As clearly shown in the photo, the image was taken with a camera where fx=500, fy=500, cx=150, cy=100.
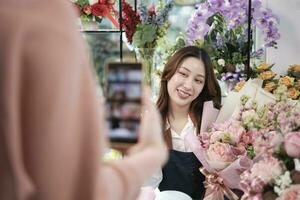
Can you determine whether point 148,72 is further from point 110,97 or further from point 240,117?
point 110,97

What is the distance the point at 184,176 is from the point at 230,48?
658mm

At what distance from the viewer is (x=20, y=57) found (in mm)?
587

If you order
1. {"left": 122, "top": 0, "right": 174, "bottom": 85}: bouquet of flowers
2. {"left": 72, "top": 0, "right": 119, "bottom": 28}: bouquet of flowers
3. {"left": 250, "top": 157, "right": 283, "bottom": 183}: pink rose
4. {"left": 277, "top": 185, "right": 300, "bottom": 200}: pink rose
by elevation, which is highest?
{"left": 72, "top": 0, "right": 119, "bottom": 28}: bouquet of flowers

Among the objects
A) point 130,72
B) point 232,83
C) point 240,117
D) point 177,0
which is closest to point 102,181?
point 130,72

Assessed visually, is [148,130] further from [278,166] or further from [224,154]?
[224,154]

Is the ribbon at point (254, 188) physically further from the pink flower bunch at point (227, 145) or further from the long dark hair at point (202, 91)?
the long dark hair at point (202, 91)

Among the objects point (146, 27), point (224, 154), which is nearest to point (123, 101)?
point (224, 154)

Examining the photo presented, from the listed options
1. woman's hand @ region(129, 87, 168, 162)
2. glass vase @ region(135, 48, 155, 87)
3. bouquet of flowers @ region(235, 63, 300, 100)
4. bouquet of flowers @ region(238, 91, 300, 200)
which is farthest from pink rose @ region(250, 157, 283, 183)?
glass vase @ region(135, 48, 155, 87)

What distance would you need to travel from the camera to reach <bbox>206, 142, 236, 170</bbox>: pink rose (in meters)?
1.78

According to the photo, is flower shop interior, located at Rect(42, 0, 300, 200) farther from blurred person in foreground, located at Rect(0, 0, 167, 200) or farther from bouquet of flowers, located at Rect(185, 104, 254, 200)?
blurred person in foreground, located at Rect(0, 0, 167, 200)

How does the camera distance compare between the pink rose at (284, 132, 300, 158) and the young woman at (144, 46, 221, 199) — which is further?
the young woman at (144, 46, 221, 199)

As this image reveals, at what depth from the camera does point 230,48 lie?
7.75 feet

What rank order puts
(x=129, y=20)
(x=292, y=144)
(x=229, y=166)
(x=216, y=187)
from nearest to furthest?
(x=292, y=144), (x=229, y=166), (x=216, y=187), (x=129, y=20)

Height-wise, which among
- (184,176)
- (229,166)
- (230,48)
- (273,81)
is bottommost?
(184,176)
